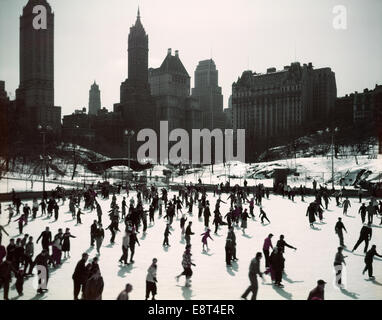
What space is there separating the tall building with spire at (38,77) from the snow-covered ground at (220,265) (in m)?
106

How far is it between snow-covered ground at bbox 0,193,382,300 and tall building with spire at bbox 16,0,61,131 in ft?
348

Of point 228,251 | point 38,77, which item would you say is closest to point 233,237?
point 228,251

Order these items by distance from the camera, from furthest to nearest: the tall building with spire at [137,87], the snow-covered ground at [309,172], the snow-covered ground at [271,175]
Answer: the tall building with spire at [137,87] → the snow-covered ground at [309,172] → the snow-covered ground at [271,175]

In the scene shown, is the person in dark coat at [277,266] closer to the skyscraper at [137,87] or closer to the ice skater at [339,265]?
the ice skater at [339,265]

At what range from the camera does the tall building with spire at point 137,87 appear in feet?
556

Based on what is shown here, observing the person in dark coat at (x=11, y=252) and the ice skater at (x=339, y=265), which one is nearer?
the ice skater at (x=339, y=265)

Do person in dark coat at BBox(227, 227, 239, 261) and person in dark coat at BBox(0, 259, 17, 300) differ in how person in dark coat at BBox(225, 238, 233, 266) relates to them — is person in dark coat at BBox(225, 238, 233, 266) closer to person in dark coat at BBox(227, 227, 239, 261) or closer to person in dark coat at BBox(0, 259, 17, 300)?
person in dark coat at BBox(227, 227, 239, 261)

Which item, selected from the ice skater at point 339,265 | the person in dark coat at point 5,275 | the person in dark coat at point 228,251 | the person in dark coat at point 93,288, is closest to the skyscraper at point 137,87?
the person in dark coat at point 228,251

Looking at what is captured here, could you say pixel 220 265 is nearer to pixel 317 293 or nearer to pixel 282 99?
pixel 317 293

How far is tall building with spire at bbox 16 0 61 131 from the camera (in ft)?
407

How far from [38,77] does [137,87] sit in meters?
45.0

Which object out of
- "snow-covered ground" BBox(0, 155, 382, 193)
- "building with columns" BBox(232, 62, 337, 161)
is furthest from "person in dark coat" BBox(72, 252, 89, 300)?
"building with columns" BBox(232, 62, 337, 161)
